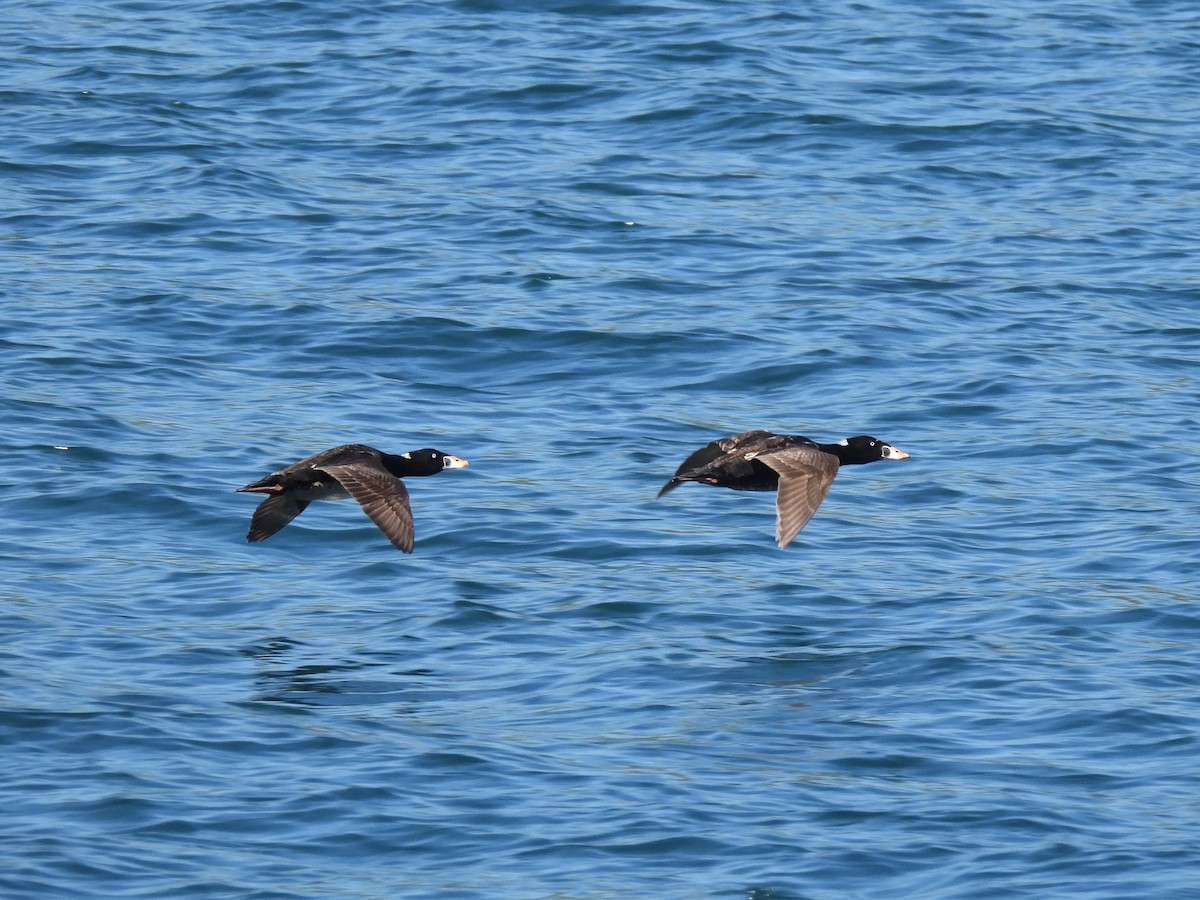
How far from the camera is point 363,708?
420 inches

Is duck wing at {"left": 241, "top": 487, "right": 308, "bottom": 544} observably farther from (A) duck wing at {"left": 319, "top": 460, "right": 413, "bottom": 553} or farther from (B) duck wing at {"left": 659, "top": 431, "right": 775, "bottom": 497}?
(B) duck wing at {"left": 659, "top": 431, "right": 775, "bottom": 497}

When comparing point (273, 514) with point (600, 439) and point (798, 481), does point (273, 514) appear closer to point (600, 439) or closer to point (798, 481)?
point (600, 439)

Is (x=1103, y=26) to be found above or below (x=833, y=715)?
above

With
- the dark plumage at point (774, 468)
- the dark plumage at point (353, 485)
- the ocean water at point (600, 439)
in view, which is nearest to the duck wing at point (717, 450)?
the dark plumage at point (774, 468)

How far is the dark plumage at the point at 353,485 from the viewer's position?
11.7 m

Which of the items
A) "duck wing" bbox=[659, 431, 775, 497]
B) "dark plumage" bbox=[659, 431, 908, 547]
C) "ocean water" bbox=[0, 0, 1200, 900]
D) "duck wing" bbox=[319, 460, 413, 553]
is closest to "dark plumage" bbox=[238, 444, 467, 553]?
"duck wing" bbox=[319, 460, 413, 553]

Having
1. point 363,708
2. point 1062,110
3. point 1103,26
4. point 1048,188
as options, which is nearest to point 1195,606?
point 363,708

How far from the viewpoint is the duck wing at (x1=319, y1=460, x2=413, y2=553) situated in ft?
37.9

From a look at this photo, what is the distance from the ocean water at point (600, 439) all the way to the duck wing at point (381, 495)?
633mm

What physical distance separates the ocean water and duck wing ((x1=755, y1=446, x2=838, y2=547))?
60cm

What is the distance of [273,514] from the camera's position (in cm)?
1289

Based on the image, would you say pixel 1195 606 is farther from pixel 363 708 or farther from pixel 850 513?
pixel 363 708

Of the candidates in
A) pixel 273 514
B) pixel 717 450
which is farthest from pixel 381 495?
pixel 717 450

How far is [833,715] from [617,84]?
13364mm
